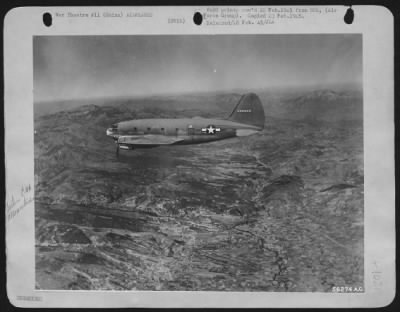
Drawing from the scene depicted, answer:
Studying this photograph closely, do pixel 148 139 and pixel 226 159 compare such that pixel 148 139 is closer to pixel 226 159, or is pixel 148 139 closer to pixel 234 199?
pixel 226 159

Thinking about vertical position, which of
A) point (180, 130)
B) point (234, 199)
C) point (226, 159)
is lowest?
point (234, 199)

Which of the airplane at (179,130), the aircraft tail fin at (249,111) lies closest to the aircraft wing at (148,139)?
the airplane at (179,130)

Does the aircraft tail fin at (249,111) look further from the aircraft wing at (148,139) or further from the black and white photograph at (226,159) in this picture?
the aircraft wing at (148,139)

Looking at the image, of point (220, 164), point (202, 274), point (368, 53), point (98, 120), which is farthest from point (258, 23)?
point (202, 274)

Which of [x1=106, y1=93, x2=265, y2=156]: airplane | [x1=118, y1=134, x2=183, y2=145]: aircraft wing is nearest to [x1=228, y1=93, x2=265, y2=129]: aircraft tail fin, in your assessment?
[x1=106, y1=93, x2=265, y2=156]: airplane

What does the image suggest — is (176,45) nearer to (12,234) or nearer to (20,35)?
(20,35)

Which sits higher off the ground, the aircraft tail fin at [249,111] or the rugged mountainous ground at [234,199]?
the aircraft tail fin at [249,111]

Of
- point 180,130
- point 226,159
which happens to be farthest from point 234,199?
point 180,130
